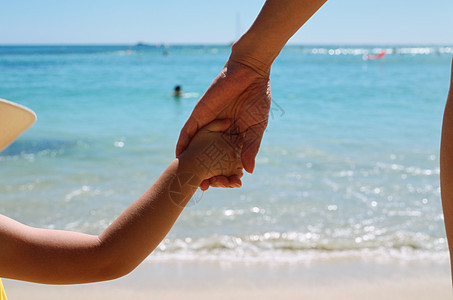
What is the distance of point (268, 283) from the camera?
3342mm

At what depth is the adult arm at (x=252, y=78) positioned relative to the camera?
55.4 inches

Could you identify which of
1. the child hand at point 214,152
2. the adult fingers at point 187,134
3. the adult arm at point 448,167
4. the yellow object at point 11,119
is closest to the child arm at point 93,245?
the child hand at point 214,152

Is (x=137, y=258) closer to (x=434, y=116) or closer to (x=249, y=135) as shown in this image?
(x=249, y=135)

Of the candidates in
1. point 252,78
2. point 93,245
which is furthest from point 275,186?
point 93,245

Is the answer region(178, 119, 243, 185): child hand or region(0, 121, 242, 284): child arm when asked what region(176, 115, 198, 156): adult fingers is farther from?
region(0, 121, 242, 284): child arm

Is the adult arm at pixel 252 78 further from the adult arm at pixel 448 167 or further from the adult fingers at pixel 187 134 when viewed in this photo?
the adult arm at pixel 448 167

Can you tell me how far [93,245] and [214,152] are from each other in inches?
14.5

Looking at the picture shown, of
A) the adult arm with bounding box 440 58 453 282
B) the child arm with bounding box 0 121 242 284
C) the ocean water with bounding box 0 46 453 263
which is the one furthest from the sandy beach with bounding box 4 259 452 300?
the adult arm with bounding box 440 58 453 282

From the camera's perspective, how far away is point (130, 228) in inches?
44.3

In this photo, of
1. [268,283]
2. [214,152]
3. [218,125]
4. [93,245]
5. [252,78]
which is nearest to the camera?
[93,245]

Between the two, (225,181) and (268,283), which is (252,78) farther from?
(268,283)

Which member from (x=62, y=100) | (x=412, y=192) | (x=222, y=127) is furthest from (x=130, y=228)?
(x=62, y=100)

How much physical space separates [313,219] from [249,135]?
3286mm

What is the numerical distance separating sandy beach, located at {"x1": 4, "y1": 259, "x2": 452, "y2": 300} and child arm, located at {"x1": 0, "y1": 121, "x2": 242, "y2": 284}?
211 centimetres
